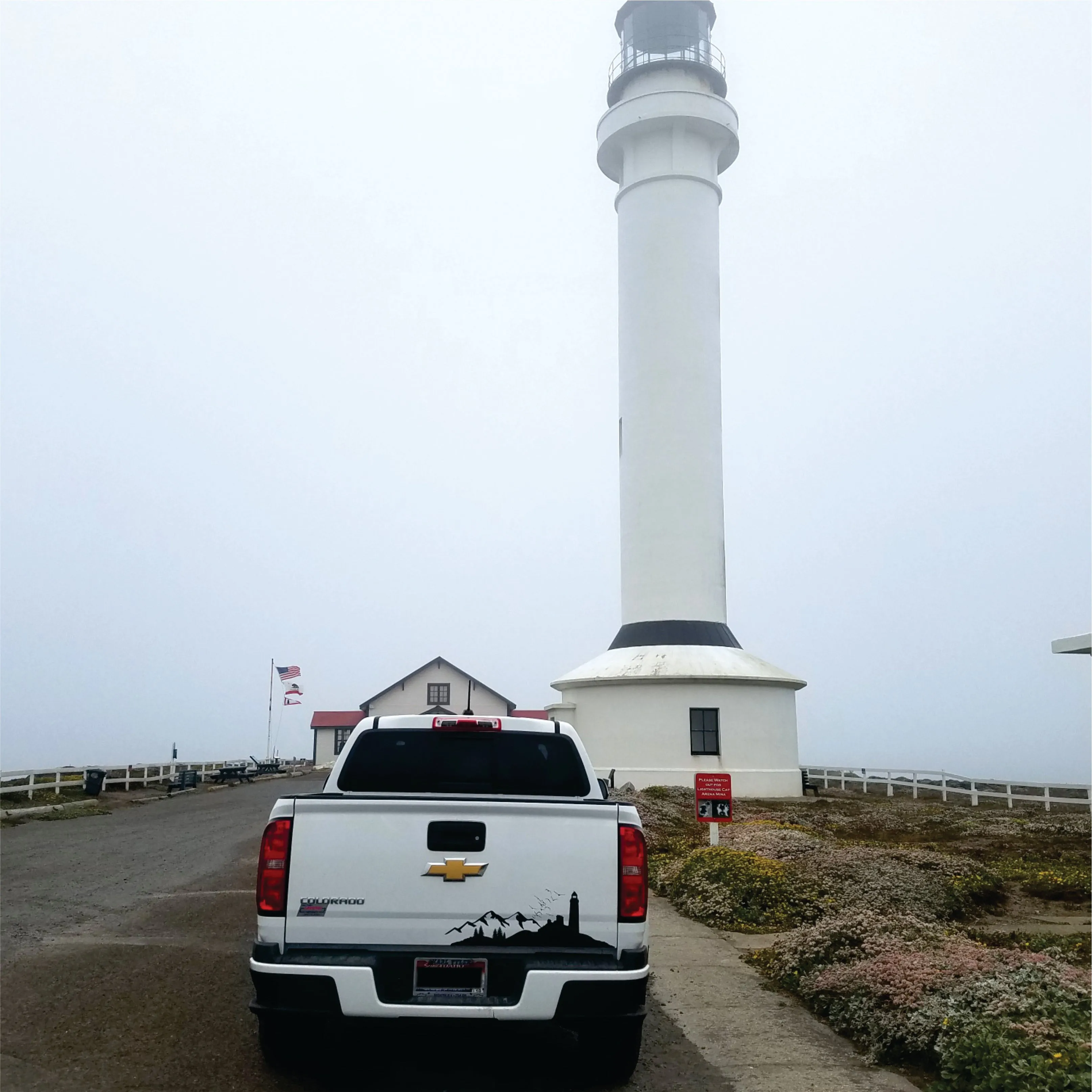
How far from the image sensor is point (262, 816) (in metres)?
23.3

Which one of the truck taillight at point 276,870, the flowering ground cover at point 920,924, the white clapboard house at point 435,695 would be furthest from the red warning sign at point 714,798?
the white clapboard house at point 435,695

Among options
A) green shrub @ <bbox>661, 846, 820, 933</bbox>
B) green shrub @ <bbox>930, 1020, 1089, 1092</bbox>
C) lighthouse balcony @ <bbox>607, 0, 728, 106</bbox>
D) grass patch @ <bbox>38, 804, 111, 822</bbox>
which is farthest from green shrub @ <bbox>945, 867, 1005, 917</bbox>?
lighthouse balcony @ <bbox>607, 0, 728, 106</bbox>

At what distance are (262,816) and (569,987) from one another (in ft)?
65.0

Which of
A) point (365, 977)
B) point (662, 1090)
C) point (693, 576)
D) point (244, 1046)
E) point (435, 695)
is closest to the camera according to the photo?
point (365, 977)

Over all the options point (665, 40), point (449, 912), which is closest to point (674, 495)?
point (665, 40)

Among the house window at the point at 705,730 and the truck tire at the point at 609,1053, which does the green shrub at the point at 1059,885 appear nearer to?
the truck tire at the point at 609,1053

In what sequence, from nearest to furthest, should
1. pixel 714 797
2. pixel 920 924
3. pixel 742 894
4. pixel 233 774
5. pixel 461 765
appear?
pixel 461 765
pixel 920 924
pixel 742 894
pixel 714 797
pixel 233 774

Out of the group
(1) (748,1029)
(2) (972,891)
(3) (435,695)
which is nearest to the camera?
(1) (748,1029)

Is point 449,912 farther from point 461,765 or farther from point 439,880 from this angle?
point 461,765

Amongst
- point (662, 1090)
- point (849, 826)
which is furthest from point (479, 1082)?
point (849, 826)

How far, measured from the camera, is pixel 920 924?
893cm

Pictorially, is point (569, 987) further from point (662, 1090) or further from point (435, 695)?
point (435, 695)

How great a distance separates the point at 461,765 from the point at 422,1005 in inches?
68.1

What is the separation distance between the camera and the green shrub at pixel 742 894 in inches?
433
